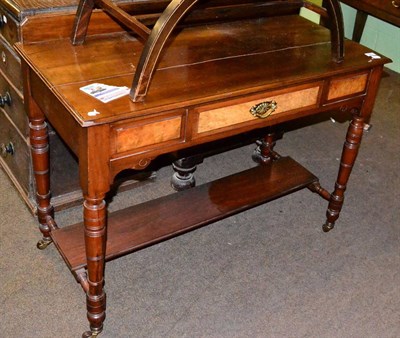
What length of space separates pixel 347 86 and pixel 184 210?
2.52 feet

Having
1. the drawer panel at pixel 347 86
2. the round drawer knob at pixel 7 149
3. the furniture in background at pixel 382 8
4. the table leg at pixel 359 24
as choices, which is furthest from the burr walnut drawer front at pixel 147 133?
the table leg at pixel 359 24

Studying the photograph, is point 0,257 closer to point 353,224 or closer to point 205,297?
point 205,297

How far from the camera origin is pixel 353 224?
264 centimetres

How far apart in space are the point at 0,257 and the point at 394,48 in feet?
10.6

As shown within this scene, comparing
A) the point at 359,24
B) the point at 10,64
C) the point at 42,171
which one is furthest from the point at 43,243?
the point at 359,24

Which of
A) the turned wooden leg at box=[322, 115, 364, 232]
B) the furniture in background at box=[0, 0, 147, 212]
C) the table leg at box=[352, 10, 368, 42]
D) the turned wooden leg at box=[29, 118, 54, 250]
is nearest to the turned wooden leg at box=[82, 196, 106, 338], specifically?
the turned wooden leg at box=[29, 118, 54, 250]

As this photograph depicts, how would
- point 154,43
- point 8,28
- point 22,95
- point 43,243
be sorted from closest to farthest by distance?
point 154,43 → point 8,28 → point 22,95 → point 43,243

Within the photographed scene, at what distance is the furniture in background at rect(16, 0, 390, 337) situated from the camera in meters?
1.60

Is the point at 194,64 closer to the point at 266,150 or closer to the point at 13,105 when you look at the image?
the point at 13,105

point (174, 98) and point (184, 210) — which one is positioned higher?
point (174, 98)

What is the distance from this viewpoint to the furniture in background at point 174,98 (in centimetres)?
160

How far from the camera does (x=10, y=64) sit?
2197 millimetres

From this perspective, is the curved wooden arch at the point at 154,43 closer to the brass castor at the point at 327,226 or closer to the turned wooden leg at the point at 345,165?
the turned wooden leg at the point at 345,165

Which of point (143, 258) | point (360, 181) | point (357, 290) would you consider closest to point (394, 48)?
point (360, 181)
